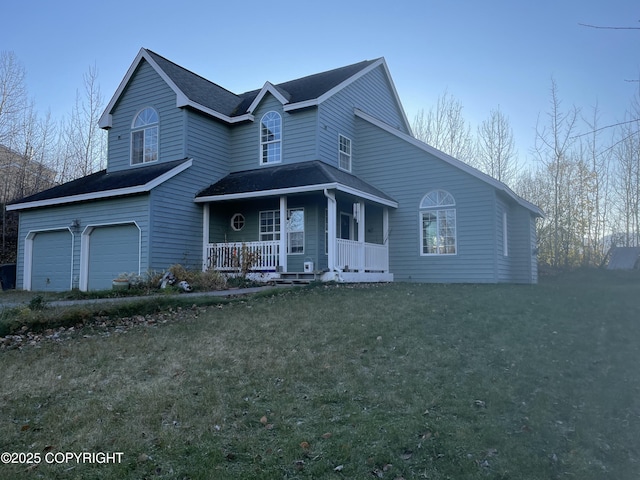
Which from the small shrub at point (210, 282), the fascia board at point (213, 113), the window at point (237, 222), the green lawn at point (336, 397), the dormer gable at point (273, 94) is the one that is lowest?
the green lawn at point (336, 397)

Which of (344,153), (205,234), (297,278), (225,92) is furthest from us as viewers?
(225,92)

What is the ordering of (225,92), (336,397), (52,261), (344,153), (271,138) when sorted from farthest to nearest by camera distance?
(225,92) < (344,153) < (271,138) < (52,261) < (336,397)

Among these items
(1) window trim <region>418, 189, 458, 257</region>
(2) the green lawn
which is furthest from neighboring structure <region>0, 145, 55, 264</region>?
(2) the green lawn

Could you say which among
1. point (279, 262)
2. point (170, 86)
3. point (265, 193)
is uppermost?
point (170, 86)

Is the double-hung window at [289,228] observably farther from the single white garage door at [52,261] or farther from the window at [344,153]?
the single white garage door at [52,261]

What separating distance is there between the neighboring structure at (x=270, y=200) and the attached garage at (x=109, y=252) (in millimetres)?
49

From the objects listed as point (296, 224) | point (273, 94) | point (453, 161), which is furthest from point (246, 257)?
point (453, 161)

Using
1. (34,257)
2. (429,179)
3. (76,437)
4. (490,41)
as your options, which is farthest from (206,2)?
(76,437)

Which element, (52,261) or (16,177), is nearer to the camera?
(52,261)

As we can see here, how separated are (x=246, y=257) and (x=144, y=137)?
21.6 feet

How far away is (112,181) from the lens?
639 inches

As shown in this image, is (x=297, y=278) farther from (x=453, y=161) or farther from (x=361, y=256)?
(x=453, y=161)

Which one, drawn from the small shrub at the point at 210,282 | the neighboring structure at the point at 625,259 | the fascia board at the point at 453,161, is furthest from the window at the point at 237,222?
the neighboring structure at the point at 625,259

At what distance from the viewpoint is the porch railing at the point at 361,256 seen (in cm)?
1466
